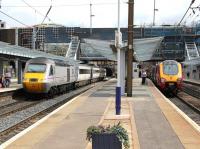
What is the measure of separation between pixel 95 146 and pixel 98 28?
84345 mm

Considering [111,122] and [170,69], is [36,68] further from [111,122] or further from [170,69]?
[111,122]

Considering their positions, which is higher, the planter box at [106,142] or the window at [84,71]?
the window at [84,71]

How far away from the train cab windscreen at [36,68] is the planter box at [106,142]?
78.7 ft

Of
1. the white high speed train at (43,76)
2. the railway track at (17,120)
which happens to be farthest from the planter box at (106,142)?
the white high speed train at (43,76)

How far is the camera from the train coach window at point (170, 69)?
38031mm

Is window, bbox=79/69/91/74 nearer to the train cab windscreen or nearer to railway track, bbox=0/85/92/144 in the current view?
the train cab windscreen

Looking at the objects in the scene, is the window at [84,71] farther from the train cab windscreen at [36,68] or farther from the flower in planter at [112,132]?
the flower in planter at [112,132]

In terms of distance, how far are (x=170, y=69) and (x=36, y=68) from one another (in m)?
11.1

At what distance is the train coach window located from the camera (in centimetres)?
3803

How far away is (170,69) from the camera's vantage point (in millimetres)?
38250

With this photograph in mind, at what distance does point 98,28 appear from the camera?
9225cm

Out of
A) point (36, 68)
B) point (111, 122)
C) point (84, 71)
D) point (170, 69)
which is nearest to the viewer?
point (111, 122)

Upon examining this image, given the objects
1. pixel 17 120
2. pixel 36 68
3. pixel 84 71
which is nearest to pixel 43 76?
pixel 36 68

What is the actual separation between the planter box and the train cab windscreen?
2398cm
